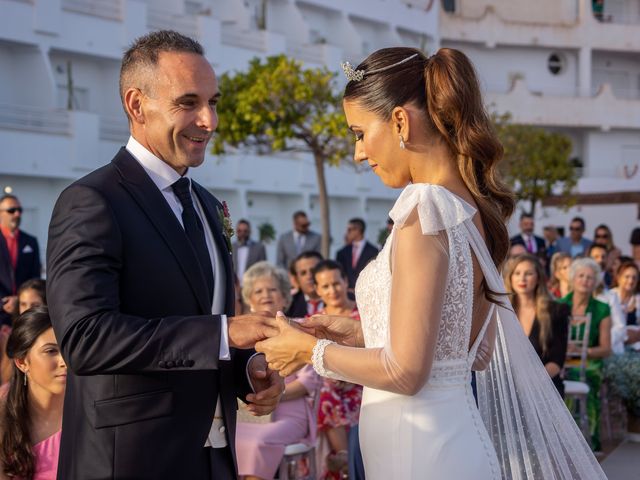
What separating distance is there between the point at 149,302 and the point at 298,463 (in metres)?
4.01

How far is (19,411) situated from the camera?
466 centimetres

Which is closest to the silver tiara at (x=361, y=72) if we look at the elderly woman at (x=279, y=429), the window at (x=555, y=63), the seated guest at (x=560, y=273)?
the elderly woman at (x=279, y=429)

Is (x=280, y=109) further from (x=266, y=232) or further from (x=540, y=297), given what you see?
(x=540, y=297)

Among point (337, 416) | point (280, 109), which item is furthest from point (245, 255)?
point (337, 416)

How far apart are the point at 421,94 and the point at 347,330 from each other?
2.88 ft

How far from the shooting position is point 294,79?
19.1 metres

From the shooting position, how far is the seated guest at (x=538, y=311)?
829 centimetres

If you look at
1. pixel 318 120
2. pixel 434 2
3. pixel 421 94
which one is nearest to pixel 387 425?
pixel 421 94

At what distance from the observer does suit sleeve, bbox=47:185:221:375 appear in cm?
285

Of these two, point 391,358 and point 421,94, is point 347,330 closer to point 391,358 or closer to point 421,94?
point 391,358

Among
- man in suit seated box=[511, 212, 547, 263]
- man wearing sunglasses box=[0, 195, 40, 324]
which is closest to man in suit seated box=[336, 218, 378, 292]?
man in suit seated box=[511, 212, 547, 263]

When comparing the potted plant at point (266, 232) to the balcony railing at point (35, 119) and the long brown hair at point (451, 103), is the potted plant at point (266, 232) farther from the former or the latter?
the long brown hair at point (451, 103)

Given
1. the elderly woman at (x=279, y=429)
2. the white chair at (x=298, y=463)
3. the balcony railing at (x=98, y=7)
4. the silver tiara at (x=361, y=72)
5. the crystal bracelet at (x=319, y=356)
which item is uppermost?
the balcony railing at (x=98, y=7)

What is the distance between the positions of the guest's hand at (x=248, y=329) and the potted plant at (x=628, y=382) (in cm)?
696
